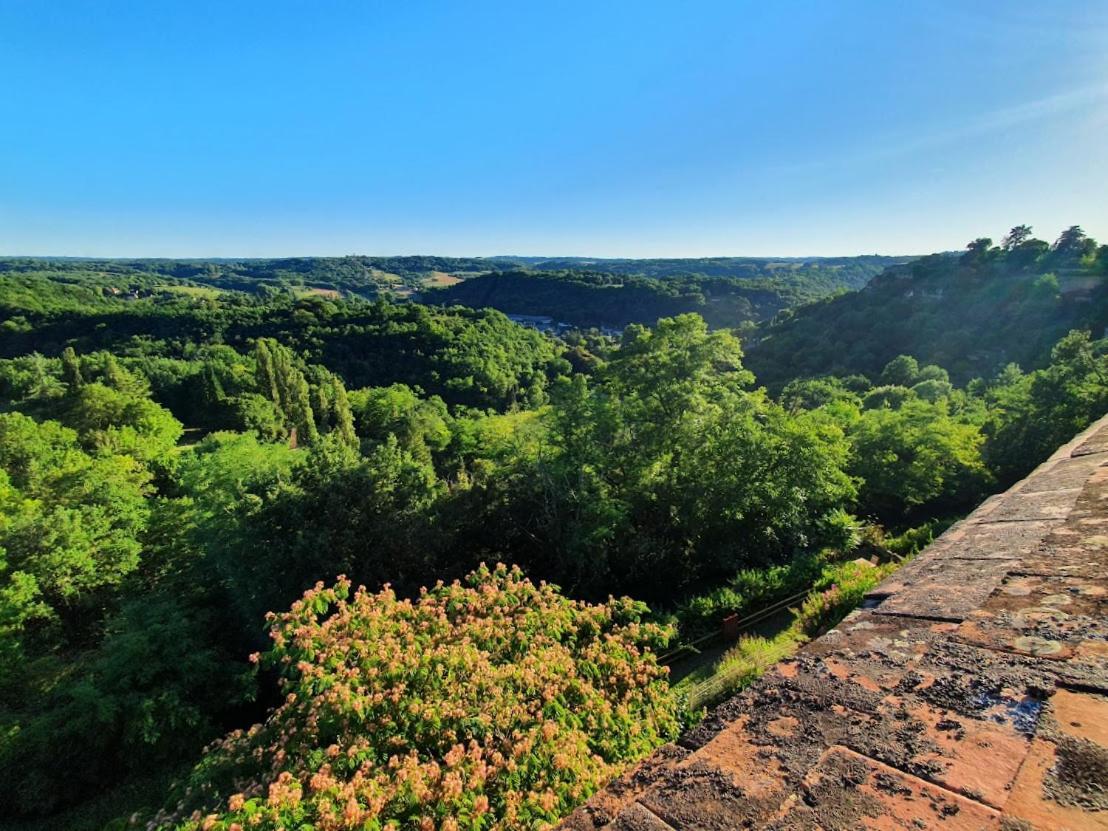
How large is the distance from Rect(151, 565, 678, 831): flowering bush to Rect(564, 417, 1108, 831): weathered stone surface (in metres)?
3.63

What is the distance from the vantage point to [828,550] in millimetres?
15039

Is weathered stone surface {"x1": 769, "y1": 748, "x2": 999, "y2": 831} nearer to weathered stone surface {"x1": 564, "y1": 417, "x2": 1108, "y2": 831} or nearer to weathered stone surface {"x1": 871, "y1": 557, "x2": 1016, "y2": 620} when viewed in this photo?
weathered stone surface {"x1": 564, "y1": 417, "x2": 1108, "y2": 831}

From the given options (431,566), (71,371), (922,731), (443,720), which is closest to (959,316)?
(431,566)

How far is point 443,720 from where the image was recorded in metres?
6.04

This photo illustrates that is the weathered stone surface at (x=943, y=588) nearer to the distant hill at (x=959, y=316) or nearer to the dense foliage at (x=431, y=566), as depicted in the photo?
the dense foliage at (x=431, y=566)

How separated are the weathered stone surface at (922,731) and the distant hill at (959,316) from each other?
7047cm

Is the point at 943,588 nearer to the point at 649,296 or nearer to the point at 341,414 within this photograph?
the point at 341,414

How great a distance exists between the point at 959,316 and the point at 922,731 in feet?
303

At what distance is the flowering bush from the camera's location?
16.2 ft

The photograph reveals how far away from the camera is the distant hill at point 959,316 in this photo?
6200cm

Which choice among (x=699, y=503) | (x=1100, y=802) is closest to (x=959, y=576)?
(x=1100, y=802)

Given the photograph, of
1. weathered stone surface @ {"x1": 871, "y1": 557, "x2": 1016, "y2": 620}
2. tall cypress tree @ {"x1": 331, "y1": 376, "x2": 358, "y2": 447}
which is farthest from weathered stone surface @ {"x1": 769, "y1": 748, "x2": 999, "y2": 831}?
tall cypress tree @ {"x1": 331, "y1": 376, "x2": 358, "y2": 447}

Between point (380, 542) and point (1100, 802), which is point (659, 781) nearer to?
point (1100, 802)

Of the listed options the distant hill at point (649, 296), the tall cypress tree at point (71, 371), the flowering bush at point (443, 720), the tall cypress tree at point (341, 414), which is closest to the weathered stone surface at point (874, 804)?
the flowering bush at point (443, 720)
